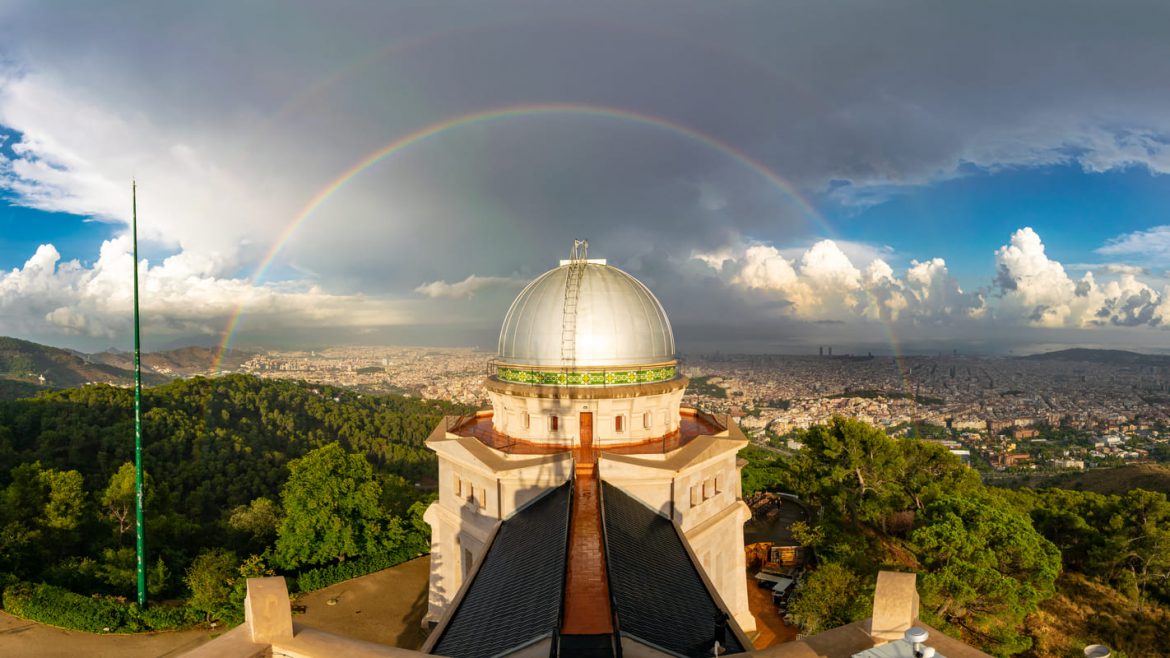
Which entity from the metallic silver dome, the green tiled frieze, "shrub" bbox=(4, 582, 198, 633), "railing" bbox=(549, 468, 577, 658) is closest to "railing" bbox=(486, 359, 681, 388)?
the green tiled frieze

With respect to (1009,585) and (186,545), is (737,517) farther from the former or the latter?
(186,545)

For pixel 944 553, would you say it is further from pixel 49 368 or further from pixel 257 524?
pixel 49 368

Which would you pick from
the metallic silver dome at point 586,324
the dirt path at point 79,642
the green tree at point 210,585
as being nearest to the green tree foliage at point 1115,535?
the metallic silver dome at point 586,324

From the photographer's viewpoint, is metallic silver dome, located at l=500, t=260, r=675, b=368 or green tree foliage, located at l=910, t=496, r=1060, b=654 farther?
metallic silver dome, located at l=500, t=260, r=675, b=368

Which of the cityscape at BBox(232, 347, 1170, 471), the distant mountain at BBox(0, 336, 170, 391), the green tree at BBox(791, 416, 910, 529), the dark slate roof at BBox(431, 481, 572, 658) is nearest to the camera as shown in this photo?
the dark slate roof at BBox(431, 481, 572, 658)

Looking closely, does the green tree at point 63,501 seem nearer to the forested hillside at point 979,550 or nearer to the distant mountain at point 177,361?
the forested hillside at point 979,550

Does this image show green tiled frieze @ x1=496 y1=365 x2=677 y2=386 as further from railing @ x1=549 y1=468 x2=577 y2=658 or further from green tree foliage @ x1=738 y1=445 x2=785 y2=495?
green tree foliage @ x1=738 y1=445 x2=785 y2=495

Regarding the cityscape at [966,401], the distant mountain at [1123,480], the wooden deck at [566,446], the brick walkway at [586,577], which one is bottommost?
the cityscape at [966,401]
